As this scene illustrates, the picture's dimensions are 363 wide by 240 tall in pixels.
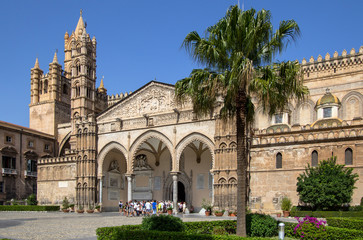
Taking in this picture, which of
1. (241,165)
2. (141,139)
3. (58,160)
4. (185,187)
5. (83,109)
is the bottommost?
(185,187)

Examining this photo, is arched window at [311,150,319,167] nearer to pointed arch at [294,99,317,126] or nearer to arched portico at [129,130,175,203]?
pointed arch at [294,99,317,126]

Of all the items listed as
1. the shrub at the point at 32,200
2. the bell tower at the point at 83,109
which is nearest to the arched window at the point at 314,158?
the bell tower at the point at 83,109

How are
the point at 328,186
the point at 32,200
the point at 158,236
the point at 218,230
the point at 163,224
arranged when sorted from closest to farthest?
the point at 158,236
the point at 163,224
the point at 218,230
the point at 328,186
the point at 32,200

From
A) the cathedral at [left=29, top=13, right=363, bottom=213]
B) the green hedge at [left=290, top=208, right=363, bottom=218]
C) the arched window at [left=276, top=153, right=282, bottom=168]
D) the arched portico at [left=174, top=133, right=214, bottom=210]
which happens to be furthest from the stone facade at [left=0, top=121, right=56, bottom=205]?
the green hedge at [left=290, top=208, right=363, bottom=218]

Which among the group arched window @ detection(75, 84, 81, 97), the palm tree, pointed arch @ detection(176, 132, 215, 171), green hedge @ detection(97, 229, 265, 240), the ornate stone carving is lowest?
green hedge @ detection(97, 229, 265, 240)

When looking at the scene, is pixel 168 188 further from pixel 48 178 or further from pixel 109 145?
pixel 48 178

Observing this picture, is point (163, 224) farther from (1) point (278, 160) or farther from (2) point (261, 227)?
(1) point (278, 160)

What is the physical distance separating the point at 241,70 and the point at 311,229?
22.2 feet

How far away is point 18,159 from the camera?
50.0 meters

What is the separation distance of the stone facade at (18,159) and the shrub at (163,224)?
1494 inches

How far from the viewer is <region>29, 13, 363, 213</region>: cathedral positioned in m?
32.2

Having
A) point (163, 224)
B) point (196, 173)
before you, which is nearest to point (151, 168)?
point (196, 173)

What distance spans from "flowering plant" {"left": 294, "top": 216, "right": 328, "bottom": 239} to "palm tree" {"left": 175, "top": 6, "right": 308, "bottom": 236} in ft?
7.91

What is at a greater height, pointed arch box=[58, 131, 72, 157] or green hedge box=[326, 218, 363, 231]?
pointed arch box=[58, 131, 72, 157]
